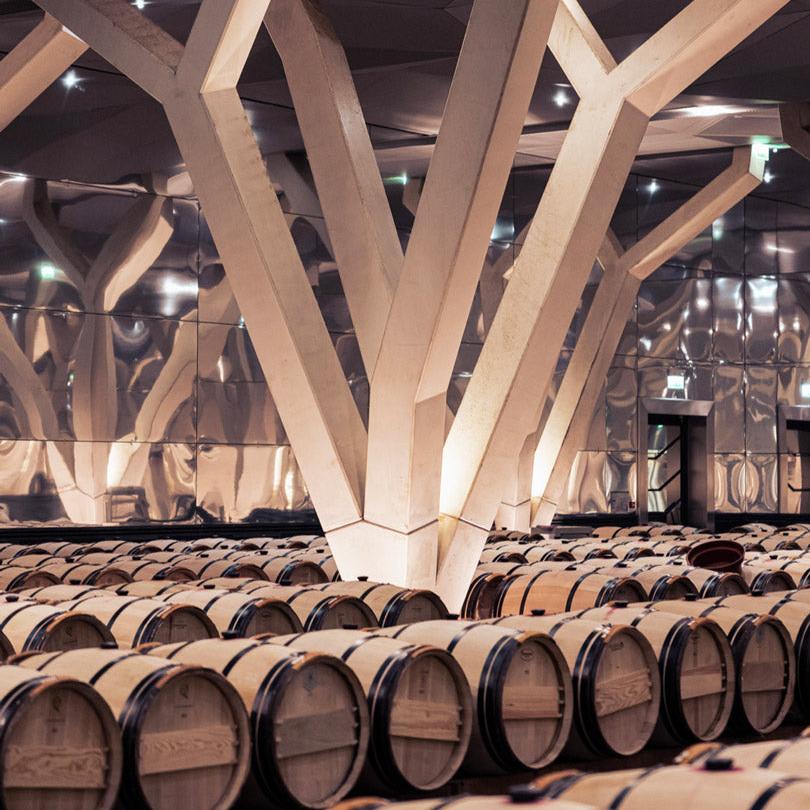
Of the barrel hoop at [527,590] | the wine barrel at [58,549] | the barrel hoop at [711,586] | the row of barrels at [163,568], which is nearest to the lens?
the barrel hoop at [711,586]

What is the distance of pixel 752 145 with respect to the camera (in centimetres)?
2177

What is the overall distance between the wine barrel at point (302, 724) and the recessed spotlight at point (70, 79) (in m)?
13.5

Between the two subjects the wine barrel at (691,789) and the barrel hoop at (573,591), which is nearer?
the wine barrel at (691,789)

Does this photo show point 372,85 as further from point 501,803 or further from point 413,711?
point 501,803

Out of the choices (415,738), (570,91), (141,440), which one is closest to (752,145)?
(570,91)

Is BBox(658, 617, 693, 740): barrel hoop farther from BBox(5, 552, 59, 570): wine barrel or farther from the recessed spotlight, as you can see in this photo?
the recessed spotlight

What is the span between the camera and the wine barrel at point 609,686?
22.0 feet

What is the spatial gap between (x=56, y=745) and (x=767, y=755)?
2.80 meters

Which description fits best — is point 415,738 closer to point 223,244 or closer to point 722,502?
point 223,244

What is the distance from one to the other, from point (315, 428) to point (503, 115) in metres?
3.37

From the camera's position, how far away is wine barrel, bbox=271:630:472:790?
6.06 m

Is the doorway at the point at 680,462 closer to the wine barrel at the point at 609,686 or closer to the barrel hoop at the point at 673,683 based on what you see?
the barrel hoop at the point at 673,683

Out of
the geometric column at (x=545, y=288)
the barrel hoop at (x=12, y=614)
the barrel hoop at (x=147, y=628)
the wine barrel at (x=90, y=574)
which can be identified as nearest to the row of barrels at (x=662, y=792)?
the barrel hoop at (x=147, y=628)

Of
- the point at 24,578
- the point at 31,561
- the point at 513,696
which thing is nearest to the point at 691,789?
the point at 513,696
